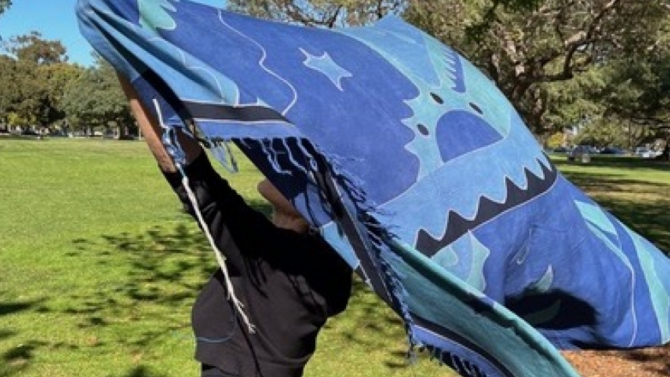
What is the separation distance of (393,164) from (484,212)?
0.31m

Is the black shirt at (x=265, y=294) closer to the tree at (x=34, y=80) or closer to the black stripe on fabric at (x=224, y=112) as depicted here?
Result: the black stripe on fabric at (x=224, y=112)

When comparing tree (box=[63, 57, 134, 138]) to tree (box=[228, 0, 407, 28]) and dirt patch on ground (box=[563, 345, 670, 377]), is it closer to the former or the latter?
tree (box=[228, 0, 407, 28])

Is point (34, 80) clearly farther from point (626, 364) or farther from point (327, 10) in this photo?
point (626, 364)

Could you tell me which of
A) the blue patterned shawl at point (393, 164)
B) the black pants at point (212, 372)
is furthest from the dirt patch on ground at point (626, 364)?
the black pants at point (212, 372)

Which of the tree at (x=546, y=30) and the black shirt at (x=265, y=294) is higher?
the black shirt at (x=265, y=294)

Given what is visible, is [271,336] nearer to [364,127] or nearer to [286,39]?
[364,127]

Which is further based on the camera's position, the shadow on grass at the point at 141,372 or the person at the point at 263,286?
the shadow on grass at the point at 141,372

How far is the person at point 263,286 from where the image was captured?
222cm

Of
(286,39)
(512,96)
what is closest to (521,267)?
(286,39)

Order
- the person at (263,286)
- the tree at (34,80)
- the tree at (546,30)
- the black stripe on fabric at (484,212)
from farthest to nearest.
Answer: the tree at (34,80), the tree at (546,30), the person at (263,286), the black stripe on fabric at (484,212)

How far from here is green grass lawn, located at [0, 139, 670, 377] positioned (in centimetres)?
576

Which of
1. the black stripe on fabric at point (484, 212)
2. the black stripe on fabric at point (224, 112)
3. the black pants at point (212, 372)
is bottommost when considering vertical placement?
the black pants at point (212, 372)

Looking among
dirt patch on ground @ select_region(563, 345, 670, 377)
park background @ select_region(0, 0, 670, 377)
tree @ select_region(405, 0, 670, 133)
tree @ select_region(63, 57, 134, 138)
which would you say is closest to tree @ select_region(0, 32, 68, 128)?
tree @ select_region(63, 57, 134, 138)

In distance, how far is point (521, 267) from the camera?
2.29 m
